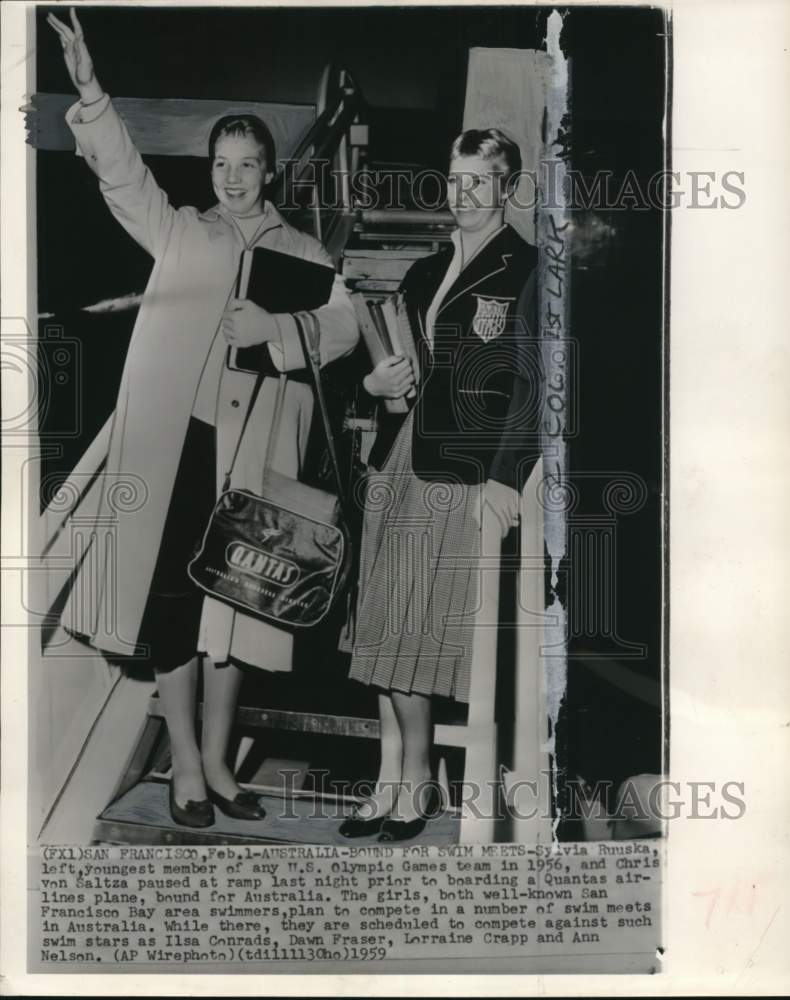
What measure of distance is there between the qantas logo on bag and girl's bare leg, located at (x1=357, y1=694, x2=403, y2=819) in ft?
1.18

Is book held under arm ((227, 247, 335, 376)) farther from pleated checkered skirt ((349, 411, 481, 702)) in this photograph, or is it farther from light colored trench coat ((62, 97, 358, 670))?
pleated checkered skirt ((349, 411, 481, 702))

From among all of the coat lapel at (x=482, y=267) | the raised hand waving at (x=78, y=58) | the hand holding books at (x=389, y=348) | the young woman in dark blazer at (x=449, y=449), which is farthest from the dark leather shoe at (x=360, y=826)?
the raised hand waving at (x=78, y=58)

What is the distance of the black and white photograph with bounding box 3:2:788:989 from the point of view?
1.78 m

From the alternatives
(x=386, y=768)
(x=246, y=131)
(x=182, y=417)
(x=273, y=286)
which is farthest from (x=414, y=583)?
(x=246, y=131)

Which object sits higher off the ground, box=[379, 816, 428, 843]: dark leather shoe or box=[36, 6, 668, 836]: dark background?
box=[36, 6, 668, 836]: dark background

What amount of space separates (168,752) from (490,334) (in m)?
1.24

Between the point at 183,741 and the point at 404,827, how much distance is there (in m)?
0.55

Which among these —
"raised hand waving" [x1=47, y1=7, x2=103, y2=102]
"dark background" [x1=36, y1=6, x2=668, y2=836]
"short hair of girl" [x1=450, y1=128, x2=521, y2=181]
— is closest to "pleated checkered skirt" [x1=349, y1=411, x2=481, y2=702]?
"dark background" [x1=36, y1=6, x2=668, y2=836]

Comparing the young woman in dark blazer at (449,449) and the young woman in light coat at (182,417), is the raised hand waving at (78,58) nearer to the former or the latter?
the young woman in light coat at (182,417)

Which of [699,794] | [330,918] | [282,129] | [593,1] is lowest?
[330,918]

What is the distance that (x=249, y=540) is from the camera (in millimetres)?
1790

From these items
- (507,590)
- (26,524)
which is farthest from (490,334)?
(26,524)

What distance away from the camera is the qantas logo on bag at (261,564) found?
5.88 feet

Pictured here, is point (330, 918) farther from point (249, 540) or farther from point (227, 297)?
point (227, 297)
